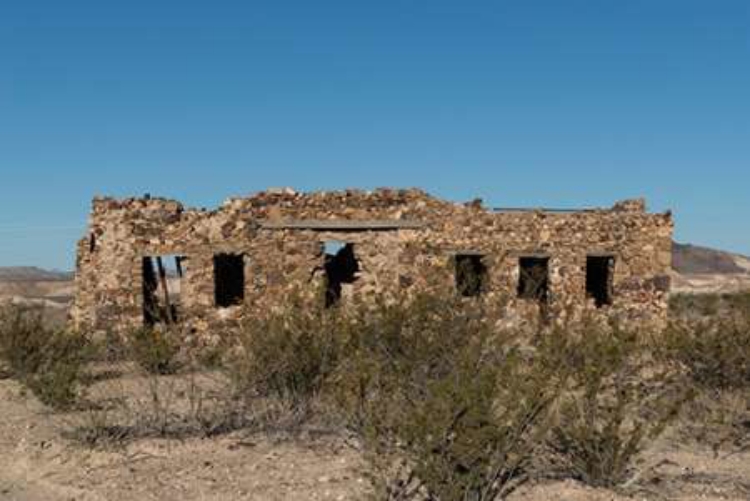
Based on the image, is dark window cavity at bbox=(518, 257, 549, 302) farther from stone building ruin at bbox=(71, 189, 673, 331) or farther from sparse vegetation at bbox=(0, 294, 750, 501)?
sparse vegetation at bbox=(0, 294, 750, 501)

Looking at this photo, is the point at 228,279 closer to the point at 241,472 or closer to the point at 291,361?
the point at 291,361

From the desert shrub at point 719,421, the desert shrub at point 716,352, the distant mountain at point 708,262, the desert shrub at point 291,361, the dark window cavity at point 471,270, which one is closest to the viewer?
the desert shrub at point 719,421

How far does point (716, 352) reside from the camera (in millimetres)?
10367

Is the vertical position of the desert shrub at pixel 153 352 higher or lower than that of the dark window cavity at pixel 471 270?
lower

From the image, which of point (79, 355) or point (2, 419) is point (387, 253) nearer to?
point (79, 355)

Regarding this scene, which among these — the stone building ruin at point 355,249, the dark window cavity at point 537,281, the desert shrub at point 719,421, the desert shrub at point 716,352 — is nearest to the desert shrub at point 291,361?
the desert shrub at point 719,421

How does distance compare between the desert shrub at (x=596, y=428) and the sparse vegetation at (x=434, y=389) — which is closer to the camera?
the sparse vegetation at (x=434, y=389)

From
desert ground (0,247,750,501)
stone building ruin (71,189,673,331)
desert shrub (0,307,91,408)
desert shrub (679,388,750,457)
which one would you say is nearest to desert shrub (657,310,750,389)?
desert shrub (679,388,750,457)

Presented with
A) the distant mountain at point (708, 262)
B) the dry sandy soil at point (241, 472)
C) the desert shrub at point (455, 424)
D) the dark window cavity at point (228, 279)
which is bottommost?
the dry sandy soil at point (241, 472)

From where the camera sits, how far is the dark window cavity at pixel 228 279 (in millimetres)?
19984

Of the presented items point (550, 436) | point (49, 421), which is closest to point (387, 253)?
point (49, 421)

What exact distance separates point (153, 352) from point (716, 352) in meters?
7.09

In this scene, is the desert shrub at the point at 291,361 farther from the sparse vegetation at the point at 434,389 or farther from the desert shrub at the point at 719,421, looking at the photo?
the desert shrub at the point at 719,421

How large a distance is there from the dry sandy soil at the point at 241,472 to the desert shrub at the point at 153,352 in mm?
2752
